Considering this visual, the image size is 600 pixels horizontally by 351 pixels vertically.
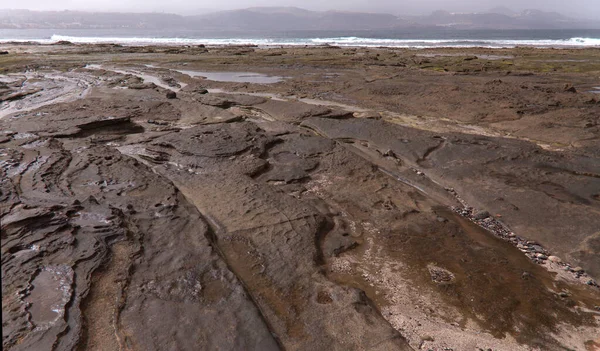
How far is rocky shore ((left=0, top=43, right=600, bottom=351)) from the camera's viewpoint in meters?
3.24

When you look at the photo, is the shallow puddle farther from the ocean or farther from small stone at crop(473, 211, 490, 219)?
the ocean

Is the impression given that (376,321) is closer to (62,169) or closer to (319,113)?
(62,169)

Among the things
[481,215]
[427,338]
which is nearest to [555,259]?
[481,215]

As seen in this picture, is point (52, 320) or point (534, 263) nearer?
point (52, 320)

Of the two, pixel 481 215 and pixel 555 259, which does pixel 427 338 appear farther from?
pixel 481 215

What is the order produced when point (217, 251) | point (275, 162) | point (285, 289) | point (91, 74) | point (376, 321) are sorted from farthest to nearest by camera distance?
point (91, 74), point (275, 162), point (217, 251), point (285, 289), point (376, 321)

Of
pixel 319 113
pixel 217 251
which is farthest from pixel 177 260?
pixel 319 113

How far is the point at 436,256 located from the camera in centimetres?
459

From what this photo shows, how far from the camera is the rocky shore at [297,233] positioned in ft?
10.6

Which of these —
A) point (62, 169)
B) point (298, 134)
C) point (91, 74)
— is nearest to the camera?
point (62, 169)

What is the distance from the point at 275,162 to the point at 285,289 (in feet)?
12.2

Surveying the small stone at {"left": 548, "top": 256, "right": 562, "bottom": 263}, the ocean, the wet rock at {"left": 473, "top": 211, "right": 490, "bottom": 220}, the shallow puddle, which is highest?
the ocean

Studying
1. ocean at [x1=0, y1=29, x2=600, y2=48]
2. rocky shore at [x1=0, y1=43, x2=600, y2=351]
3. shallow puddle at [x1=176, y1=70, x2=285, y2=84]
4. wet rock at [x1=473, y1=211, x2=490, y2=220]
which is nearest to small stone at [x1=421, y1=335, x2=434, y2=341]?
rocky shore at [x1=0, y1=43, x2=600, y2=351]

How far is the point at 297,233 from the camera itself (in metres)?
4.73
